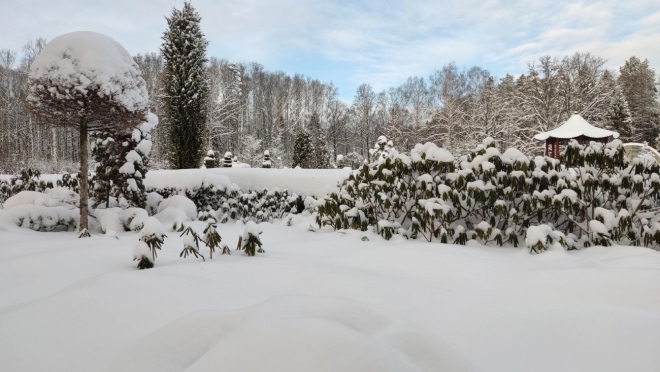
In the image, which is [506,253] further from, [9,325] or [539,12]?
[9,325]

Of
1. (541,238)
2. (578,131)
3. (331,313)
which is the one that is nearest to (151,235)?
(331,313)

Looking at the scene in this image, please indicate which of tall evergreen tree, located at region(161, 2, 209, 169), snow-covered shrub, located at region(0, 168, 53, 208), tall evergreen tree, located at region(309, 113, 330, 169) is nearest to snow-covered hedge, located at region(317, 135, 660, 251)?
snow-covered shrub, located at region(0, 168, 53, 208)

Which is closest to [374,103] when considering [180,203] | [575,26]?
[180,203]

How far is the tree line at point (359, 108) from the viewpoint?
817 inches

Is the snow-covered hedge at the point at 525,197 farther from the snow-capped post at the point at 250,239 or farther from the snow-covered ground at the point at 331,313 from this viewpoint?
the snow-capped post at the point at 250,239

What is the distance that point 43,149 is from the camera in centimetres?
2884

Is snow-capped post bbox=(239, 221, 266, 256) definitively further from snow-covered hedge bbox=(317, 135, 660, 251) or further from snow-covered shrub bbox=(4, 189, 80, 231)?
snow-covered shrub bbox=(4, 189, 80, 231)

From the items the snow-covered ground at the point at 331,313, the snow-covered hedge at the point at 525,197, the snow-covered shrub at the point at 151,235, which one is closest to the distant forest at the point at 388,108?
the snow-covered hedge at the point at 525,197

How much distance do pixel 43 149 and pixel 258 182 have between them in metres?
31.7

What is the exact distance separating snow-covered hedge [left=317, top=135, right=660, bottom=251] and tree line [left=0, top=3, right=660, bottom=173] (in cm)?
988

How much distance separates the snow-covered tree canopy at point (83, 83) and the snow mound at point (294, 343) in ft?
14.0

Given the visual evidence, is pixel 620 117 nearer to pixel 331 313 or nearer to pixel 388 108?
pixel 388 108

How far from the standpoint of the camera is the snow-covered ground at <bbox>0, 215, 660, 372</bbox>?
1.16 m

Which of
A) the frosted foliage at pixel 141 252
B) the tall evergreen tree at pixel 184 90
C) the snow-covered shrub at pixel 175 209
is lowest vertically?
the snow-covered shrub at pixel 175 209
